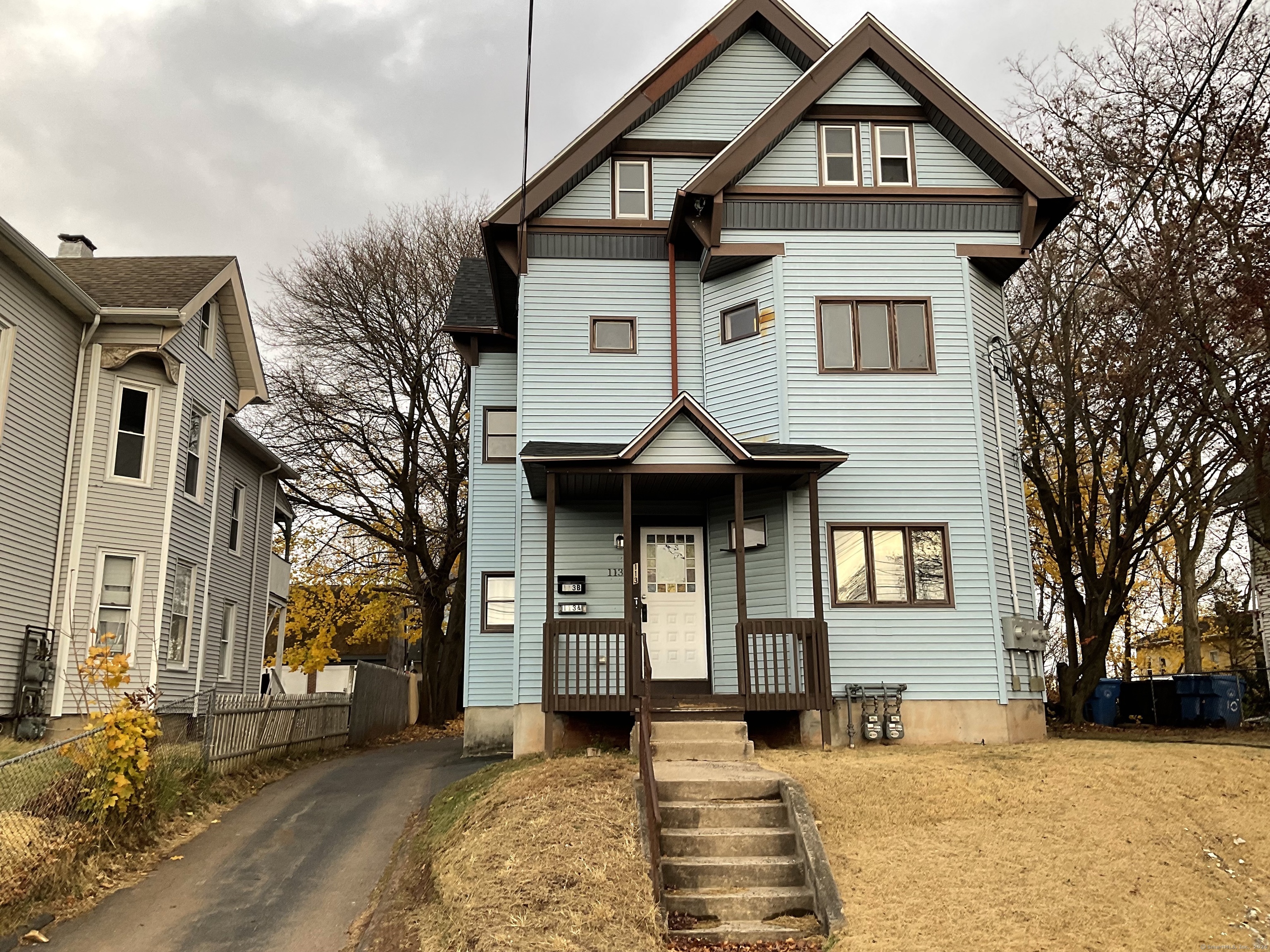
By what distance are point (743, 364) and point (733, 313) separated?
36.9 inches

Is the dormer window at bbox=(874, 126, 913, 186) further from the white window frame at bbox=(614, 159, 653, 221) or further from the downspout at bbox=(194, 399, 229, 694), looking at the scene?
the downspout at bbox=(194, 399, 229, 694)

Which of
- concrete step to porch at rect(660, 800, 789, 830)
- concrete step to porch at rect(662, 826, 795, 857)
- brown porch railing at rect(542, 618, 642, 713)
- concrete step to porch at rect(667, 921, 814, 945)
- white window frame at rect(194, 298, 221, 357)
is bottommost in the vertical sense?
concrete step to porch at rect(667, 921, 814, 945)

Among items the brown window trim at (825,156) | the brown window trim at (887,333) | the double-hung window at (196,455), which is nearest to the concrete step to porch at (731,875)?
the brown window trim at (887,333)

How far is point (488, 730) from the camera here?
17.3 metres

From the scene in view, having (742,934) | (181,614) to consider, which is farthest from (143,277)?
(742,934)

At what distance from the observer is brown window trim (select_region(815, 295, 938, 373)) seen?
1507 cm

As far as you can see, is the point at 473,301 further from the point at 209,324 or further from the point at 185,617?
the point at 185,617

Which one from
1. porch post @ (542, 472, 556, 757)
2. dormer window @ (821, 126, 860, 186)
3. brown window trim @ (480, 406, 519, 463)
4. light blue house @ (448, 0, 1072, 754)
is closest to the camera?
porch post @ (542, 472, 556, 757)

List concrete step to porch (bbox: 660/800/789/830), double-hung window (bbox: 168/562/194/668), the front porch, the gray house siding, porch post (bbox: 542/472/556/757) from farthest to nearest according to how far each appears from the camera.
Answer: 1. double-hung window (bbox: 168/562/194/668)
2. the gray house siding
3. porch post (bbox: 542/472/556/757)
4. the front porch
5. concrete step to porch (bbox: 660/800/789/830)

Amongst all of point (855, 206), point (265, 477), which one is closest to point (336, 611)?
point (265, 477)

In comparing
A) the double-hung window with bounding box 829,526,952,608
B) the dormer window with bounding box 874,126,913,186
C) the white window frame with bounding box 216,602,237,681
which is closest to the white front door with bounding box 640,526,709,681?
the double-hung window with bounding box 829,526,952,608

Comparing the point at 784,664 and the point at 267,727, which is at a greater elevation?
the point at 784,664

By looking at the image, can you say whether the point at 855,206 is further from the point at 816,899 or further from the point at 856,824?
the point at 816,899

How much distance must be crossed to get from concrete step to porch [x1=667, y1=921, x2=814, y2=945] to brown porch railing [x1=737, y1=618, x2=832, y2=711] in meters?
5.40
